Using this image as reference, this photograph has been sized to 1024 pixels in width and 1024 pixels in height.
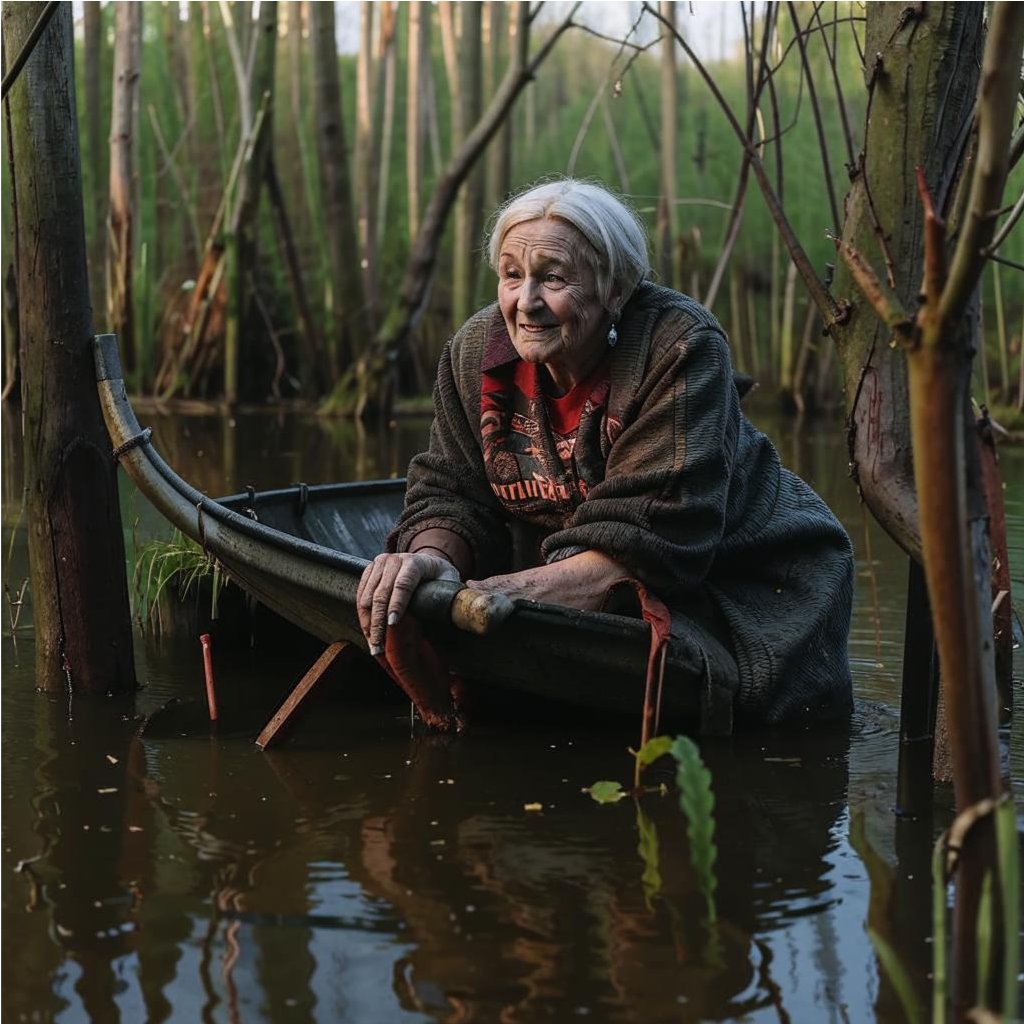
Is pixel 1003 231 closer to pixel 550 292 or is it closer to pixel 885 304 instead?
pixel 885 304

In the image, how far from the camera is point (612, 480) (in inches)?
129

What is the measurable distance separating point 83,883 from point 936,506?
1.54 m

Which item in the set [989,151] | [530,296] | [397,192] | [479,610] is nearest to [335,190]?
[397,192]

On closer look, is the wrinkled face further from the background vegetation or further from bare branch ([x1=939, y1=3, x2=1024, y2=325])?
the background vegetation

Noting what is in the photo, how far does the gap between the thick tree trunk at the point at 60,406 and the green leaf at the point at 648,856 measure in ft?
4.72

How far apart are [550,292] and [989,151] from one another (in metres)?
1.76

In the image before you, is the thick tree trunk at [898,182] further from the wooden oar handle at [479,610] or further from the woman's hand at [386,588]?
the woman's hand at [386,588]

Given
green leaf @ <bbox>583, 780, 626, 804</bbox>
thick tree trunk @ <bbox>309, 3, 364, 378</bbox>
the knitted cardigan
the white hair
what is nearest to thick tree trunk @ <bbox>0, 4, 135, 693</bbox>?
the knitted cardigan

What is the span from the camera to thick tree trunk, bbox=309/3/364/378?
10.1 meters

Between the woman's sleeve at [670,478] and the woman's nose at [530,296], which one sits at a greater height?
the woman's nose at [530,296]

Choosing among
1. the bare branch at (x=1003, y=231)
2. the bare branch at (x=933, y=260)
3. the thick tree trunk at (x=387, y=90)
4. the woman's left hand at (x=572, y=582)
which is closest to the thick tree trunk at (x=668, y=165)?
the thick tree trunk at (x=387, y=90)

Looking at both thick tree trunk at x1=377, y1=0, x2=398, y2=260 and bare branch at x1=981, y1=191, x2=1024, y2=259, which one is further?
thick tree trunk at x1=377, y1=0, x2=398, y2=260

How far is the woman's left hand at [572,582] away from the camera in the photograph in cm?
327

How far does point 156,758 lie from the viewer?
3326 mm
